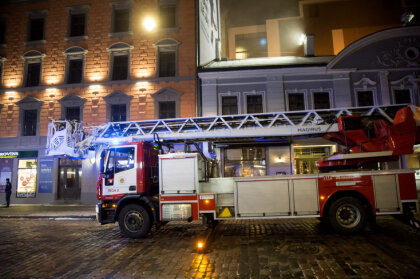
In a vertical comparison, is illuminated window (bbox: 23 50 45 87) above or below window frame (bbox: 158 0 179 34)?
below

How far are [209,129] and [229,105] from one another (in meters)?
7.02

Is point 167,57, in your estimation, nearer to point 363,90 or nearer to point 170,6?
point 170,6

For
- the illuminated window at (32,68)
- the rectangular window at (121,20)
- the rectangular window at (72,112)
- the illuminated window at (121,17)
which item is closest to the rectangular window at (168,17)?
the illuminated window at (121,17)

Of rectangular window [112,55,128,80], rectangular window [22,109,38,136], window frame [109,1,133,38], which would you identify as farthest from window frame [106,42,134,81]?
rectangular window [22,109,38,136]

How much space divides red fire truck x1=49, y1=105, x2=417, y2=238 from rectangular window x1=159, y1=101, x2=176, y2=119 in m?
8.59

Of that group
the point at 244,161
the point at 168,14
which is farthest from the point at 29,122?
the point at 244,161

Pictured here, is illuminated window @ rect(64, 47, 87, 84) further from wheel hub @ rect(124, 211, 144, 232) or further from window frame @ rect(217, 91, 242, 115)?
wheel hub @ rect(124, 211, 144, 232)

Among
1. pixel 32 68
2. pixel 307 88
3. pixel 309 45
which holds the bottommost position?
pixel 307 88

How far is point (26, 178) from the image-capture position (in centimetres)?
1798

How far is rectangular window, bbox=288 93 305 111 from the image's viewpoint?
16.7 m

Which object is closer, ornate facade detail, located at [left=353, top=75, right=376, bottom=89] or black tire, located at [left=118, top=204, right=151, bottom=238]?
black tire, located at [left=118, top=204, right=151, bottom=238]

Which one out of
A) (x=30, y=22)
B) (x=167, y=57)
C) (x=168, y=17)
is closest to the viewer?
(x=167, y=57)

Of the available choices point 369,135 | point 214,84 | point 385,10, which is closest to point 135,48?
point 214,84

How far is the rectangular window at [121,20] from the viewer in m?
18.6
